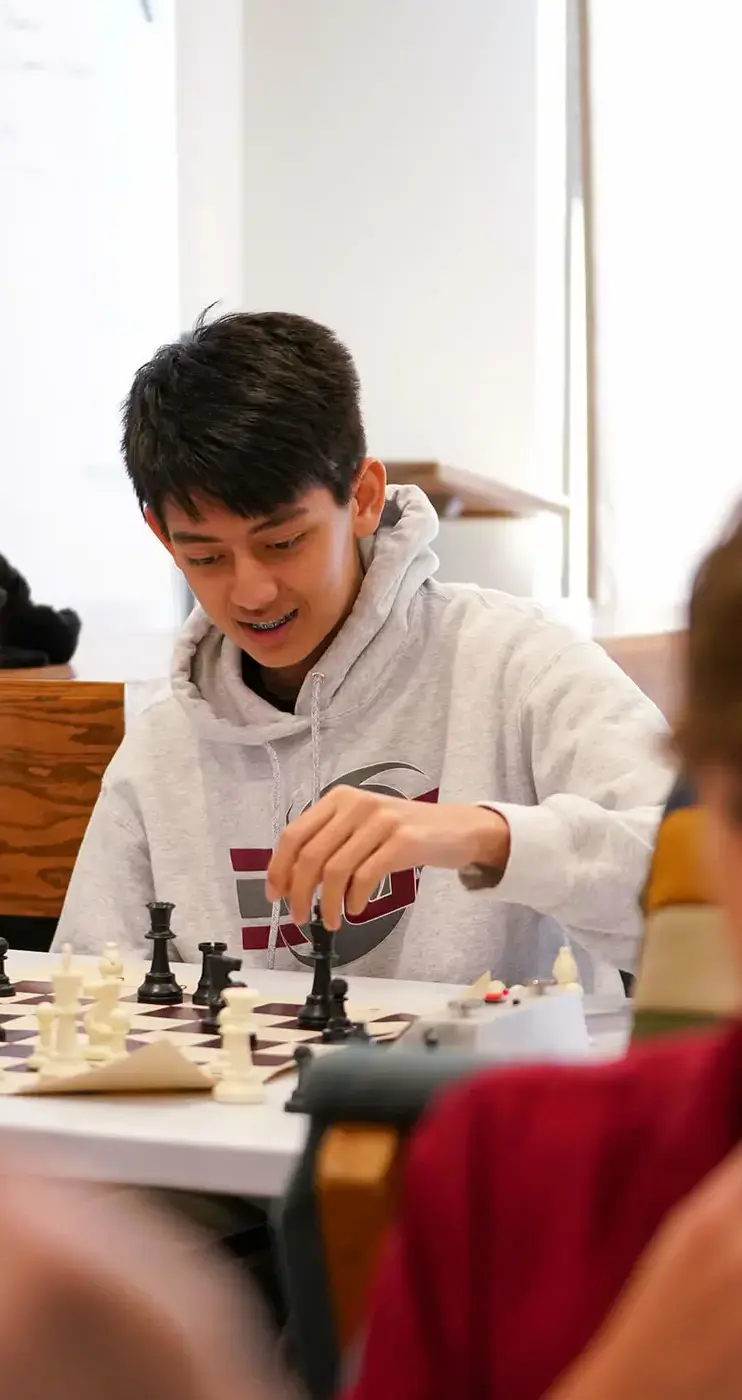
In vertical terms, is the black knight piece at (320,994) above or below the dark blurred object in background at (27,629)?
below

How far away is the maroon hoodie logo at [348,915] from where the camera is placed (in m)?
1.88

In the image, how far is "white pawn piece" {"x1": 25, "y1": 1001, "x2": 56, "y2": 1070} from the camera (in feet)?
4.28

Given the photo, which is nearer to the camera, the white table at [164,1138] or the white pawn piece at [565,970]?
the white table at [164,1138]

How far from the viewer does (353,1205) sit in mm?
608

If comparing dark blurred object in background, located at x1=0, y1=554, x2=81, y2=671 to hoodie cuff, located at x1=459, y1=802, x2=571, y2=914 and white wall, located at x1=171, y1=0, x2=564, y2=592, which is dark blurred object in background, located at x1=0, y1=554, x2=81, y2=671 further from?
hoodie cuff, located at x1=459, y1=802, x2=571, y2=914

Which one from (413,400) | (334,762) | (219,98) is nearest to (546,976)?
(334,762)

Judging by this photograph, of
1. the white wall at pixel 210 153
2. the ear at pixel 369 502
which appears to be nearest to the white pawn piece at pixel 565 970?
the ear at pixel 369 502

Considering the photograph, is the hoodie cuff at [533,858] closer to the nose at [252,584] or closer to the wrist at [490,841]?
the wrist at [490,841]

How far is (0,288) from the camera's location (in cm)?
308

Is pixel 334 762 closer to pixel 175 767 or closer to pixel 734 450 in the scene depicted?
pixel 175 767

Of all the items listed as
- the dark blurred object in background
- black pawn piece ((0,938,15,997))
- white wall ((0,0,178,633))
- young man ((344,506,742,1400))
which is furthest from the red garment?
white wall ((0,0,178,633))

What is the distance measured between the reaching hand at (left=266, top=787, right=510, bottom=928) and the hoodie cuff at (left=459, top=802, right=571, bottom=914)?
0.08 m

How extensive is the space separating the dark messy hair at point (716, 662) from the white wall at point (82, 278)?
2627 mm

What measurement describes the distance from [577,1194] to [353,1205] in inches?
4.7
